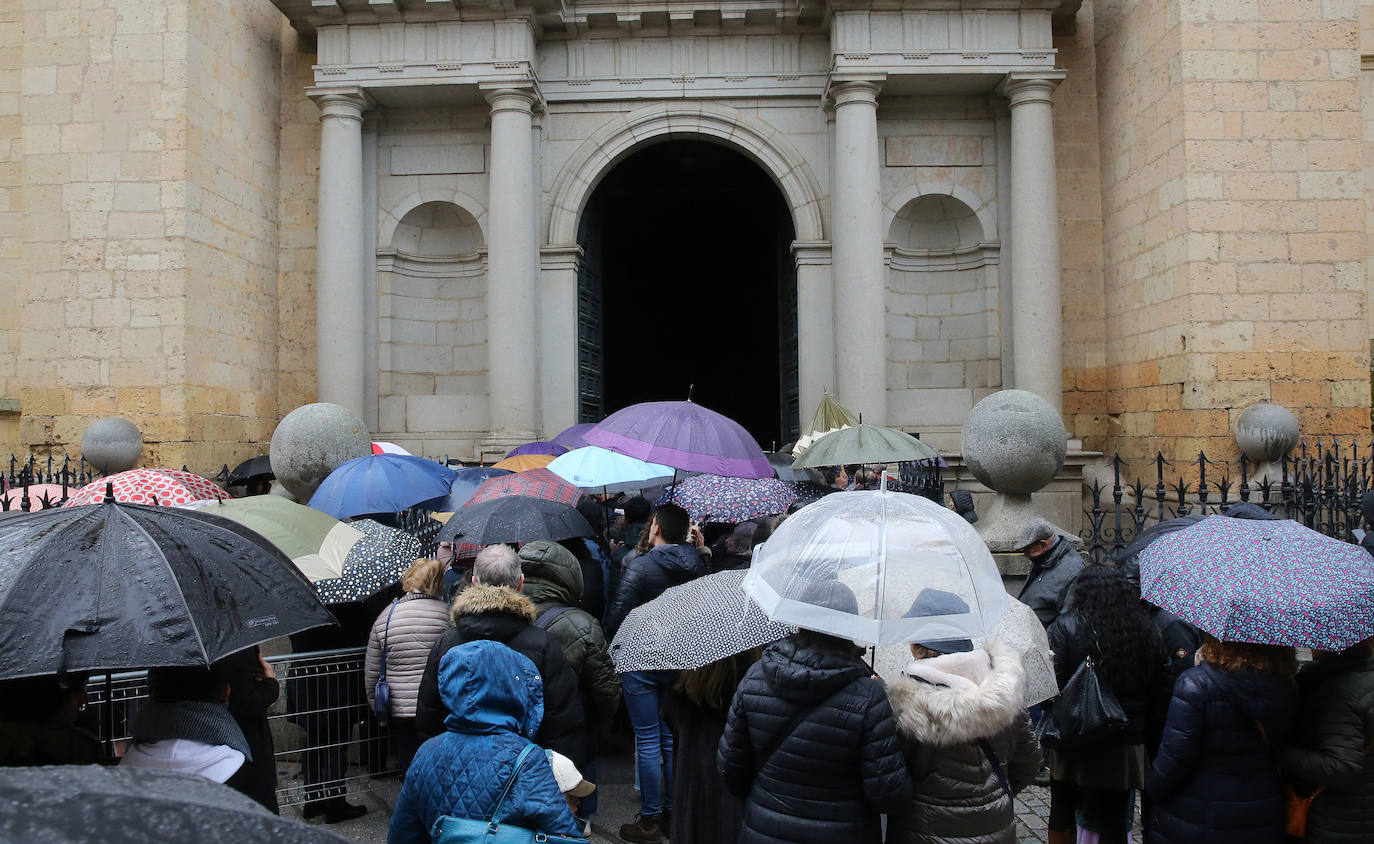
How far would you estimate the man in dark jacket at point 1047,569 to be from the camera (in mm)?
5008

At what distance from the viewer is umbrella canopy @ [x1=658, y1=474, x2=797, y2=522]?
6.91m

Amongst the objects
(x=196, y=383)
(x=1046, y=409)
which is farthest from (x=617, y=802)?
(x=196, y=383)

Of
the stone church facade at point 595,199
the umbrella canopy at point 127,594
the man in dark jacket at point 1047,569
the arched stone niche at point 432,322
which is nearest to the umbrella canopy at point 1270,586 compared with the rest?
the man in dark jacket at point 1047,569

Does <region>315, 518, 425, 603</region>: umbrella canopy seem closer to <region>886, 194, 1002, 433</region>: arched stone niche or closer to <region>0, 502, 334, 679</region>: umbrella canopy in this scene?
<region>0, 502, 334, 679</region>: umbrella canopy

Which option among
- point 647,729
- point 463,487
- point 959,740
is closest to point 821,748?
point 959,740

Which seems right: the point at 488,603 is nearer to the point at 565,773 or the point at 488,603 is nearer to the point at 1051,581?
the point at 565,773

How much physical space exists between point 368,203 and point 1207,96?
1124 cm

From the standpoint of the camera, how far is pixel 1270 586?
11.0 ft

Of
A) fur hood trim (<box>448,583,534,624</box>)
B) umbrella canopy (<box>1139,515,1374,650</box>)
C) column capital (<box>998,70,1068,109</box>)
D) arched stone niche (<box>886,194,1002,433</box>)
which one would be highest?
column capital (<box>998,70,1068,109</box>)

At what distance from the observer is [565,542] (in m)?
6.40

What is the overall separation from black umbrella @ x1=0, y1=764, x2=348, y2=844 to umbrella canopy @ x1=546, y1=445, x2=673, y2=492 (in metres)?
6.48

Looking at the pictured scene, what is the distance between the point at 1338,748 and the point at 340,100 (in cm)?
1330

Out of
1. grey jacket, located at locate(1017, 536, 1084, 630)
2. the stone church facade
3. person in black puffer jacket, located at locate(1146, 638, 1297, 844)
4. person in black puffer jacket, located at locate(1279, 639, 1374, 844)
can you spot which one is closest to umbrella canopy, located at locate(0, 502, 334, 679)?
person in black puffer jacket, located at locate(1146, 638, 1297, 844)

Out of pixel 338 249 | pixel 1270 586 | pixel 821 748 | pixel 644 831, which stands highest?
pixel 338 249
